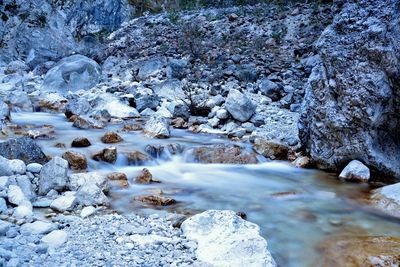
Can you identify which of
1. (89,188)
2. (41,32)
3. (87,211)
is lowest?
(87,211)

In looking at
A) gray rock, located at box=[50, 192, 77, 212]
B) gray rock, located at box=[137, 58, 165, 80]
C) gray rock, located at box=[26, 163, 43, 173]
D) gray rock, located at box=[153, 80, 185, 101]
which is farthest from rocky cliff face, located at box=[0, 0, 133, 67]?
gray rock, located at box=[50, 192, 77, 212]

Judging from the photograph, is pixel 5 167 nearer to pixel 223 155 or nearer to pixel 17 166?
pixel 17 166

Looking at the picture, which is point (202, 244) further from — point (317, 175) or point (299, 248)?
point (317, 175)

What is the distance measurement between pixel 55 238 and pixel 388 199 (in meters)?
3.50

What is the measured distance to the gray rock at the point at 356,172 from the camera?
17.0ft

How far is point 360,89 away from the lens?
5.27 meters

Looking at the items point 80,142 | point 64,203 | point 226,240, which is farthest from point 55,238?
point 80,142

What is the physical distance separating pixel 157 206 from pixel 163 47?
38.2 ft

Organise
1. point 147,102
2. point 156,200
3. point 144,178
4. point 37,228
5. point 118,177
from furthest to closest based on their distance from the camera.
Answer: point 147,102 < point 144,178 < point 118,177 < point 156,200 < point 37,228

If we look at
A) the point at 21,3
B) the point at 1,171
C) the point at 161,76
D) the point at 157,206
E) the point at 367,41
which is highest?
the point at 21,3

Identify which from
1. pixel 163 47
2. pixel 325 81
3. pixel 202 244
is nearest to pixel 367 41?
pixel 325 81

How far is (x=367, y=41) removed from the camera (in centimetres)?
523

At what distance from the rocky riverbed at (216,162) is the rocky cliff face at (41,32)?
515 cm

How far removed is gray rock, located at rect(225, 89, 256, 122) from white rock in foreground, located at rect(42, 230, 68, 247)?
5388 millimetres
